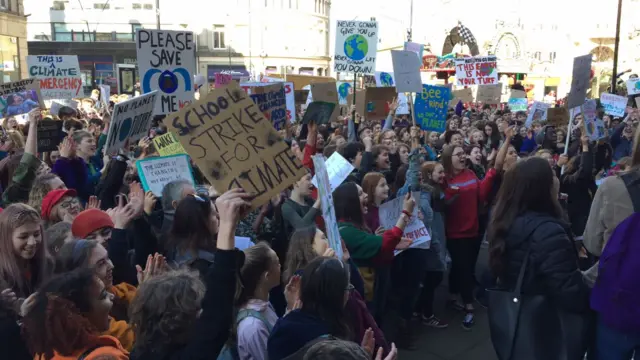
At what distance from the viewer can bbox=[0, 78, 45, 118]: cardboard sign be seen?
9.41 meters

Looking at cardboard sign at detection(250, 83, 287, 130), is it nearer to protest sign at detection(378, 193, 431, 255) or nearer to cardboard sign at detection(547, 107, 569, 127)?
protest sign at detection(378, 193, 431, 255)

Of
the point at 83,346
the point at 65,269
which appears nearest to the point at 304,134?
the point at 65,269

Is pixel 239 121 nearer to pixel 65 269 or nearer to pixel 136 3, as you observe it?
pixel 65 269

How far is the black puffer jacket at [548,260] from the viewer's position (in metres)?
3.32

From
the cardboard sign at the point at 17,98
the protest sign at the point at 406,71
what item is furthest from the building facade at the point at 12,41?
the protest sign at the point at 406,71

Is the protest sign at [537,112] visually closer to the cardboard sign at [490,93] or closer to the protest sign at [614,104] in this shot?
the protest sign at [614,104]

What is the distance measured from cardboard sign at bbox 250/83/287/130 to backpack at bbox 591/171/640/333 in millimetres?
5172

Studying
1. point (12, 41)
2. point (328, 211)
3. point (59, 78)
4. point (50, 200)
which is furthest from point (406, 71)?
point (12, 41)

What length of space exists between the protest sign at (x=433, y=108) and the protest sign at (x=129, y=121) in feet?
16.1

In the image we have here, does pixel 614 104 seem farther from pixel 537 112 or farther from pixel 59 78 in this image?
pixel 59 78

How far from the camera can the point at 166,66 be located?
673cm

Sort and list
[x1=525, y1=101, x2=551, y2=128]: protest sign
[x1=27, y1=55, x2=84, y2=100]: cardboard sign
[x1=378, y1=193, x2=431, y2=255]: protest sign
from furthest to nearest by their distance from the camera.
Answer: [x1=525, y1=101, x2=551, y2=128]: protest sign → [x1=27, y1=55, x2=84, y2=100]: cardboard sign → [x1=378, y1=193, x2=431, y2=255]: protest sign

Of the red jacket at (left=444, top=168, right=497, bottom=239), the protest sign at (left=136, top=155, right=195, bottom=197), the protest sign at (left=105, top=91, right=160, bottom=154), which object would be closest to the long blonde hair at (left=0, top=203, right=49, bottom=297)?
the protest sign at (left=136, top=155, right=195, bottom=197)

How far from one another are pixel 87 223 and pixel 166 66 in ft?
11.4
